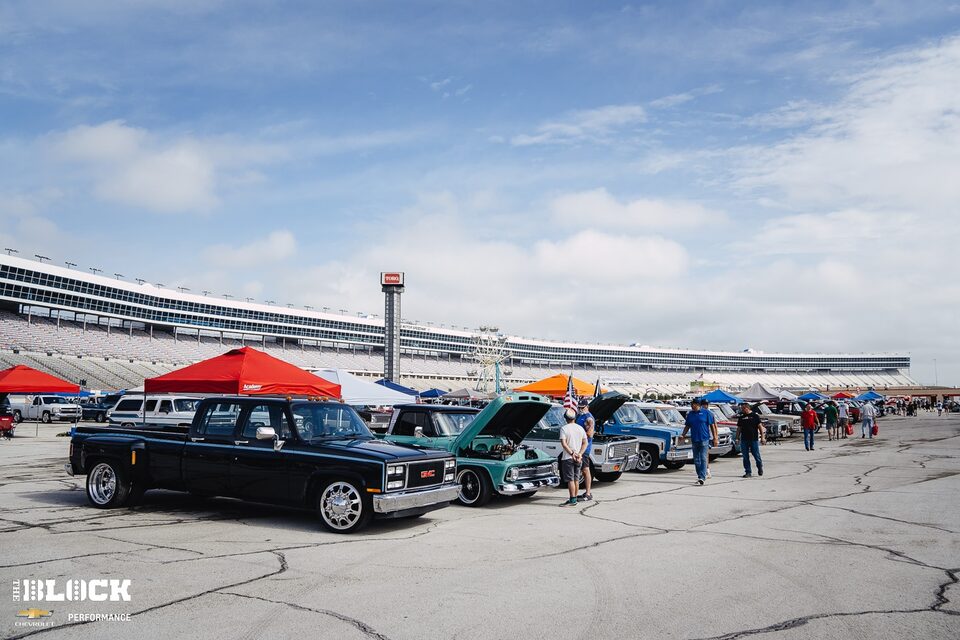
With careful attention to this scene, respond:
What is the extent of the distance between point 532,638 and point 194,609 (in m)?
2.76

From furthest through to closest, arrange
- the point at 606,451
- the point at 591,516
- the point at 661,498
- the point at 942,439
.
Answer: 1. the point at 942,439
2. the point at 606,451
3. the point at 661,498
4. the point at 591,516

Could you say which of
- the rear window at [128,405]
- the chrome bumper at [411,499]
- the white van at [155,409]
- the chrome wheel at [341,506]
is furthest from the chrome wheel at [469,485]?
the rear window at [128,405]

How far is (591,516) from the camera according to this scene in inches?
417

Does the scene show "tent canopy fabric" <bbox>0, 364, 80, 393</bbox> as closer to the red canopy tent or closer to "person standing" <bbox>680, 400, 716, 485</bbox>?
the red canopy tent

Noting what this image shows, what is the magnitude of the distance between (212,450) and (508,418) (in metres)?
4.76

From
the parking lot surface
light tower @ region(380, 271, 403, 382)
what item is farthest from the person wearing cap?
light tower @ region(380, 271, 403, 382)

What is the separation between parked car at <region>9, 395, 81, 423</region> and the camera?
4122 centimetres

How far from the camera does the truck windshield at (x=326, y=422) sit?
31.5ft

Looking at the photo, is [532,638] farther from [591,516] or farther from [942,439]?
[942,439]

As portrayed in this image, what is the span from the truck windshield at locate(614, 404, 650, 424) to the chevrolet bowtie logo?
14.3 meters

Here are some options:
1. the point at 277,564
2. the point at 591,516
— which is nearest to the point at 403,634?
the point at 277,564

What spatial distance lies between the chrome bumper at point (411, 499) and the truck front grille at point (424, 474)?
108 millimetres

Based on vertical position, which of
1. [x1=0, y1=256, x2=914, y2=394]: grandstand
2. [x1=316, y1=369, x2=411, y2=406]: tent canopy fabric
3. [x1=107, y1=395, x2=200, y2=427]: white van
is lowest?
[x1=107, y1=395, x2=200, y2=427]: white van

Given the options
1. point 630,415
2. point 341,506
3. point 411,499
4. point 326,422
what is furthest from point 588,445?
point 630,415
